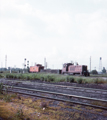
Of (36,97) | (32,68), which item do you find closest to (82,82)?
(36,97)

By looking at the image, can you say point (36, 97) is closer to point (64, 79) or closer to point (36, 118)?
point (36, 118)

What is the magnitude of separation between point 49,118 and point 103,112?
2391 millimetres

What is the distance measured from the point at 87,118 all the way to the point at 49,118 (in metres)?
1.44

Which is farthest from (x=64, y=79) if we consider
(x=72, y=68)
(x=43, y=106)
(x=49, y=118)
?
(x=49, y=118)

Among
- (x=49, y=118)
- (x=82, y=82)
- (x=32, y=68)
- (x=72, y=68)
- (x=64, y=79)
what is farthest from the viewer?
(x=32, y=68)

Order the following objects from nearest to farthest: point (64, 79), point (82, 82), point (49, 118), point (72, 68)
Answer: point (49, 118) → point (82, 82) → point (64, 79) → point (72, 68)

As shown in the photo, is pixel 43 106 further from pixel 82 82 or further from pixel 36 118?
pixel 82 82

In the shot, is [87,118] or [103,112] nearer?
[87,118]

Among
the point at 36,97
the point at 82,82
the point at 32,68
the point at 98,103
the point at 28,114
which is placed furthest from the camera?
the point at 32,68

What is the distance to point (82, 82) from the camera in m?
14.5

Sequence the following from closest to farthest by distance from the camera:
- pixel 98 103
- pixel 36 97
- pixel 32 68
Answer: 1. pixel 98 103
2. pixel 36 97
3. pixel 32 68

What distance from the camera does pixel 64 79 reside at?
1656 centimetres

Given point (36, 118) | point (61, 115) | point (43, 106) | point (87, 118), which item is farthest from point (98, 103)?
point (36, 118)

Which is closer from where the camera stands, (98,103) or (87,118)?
(87,118)
